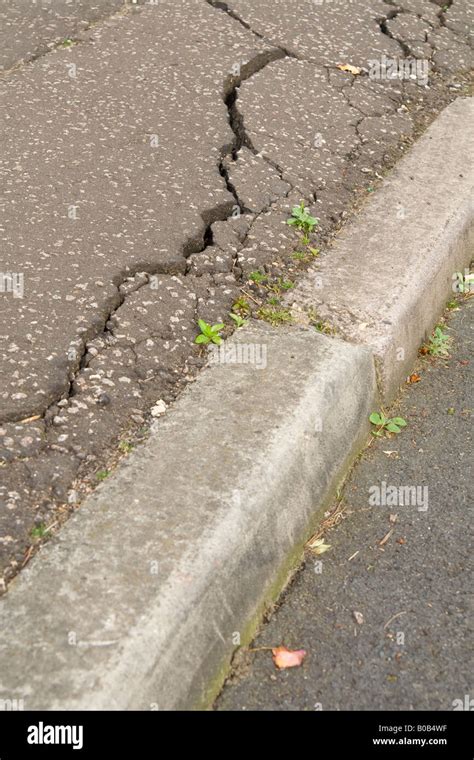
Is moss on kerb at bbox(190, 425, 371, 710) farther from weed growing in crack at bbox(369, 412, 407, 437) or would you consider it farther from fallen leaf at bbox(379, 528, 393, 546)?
fallen leaf at bbox(379, 528, 393, 546)

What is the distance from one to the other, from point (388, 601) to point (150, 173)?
72.3 inches

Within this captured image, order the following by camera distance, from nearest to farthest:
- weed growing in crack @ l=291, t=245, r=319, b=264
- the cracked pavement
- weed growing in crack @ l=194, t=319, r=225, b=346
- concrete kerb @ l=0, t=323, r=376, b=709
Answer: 1. concrete kerb @ l=0, t=323, r=376, b=709
2. the cracked pavement
3. weed growing in crack @ l=194, t=319, r=225, b=346
4. weed growing in crack @ l=291, t=245, r=319, b=264

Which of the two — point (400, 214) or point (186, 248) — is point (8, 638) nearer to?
point (186, 248)

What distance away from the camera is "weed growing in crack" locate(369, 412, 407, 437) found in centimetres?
272

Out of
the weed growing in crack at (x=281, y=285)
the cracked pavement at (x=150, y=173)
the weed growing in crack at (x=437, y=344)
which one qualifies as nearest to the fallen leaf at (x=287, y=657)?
the cracked pavement at (x=150, y=173)

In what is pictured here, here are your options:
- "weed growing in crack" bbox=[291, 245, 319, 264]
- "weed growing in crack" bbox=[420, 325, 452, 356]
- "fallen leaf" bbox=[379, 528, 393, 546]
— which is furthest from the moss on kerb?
"weed growing in crack" bbox=[291, 245, 319, 264]

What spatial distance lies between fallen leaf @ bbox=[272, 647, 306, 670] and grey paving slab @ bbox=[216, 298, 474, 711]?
0.01 metres

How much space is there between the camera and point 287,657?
2.04 m

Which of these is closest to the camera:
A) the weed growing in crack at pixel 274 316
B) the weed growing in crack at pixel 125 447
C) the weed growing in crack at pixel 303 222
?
the weed growing in crack at pixel 125 447

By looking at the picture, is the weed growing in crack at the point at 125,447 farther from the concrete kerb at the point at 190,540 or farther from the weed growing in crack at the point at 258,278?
the weed growing in crack at the point at 258,278

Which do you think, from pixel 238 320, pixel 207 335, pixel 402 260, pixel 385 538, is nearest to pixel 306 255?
pixel 402 260

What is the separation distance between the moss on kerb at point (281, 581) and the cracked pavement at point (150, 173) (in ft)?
1.65

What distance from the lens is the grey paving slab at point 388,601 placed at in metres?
1.97

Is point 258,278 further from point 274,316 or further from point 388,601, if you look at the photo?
point 388,601
